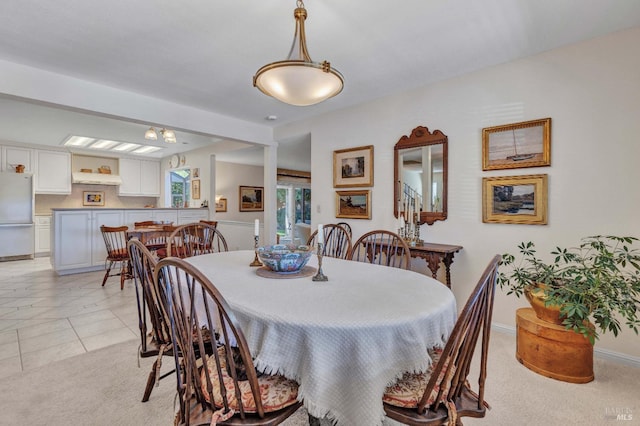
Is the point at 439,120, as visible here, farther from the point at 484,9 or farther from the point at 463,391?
the point at 463,391

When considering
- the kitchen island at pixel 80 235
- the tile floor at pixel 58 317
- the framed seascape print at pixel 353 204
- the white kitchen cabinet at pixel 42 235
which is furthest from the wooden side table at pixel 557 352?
the white kitchen cabinet at pixel 42 235

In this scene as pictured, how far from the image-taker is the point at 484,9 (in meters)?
1.97

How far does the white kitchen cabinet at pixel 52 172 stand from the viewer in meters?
6.36

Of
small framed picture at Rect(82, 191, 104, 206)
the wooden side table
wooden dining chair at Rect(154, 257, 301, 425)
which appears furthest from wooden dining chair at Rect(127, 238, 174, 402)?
small framed picture at Rect(82, 191, 104, 206)

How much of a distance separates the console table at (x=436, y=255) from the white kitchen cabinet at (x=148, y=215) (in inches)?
191

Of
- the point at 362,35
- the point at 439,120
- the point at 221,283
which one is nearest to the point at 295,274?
the point at 221,283

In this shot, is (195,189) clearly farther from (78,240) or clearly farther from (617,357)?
(617,357)

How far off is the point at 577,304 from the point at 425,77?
2.25 m

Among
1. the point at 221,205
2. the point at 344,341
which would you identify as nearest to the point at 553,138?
the point at 344,341

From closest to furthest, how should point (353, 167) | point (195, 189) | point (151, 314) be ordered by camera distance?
point (151, 314) → point (353, 167) → point (195, 189)

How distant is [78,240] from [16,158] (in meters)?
2.96

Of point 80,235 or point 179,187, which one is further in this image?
point 179,187

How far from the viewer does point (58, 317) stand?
3.02 m

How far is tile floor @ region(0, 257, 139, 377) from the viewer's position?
2.32 m
